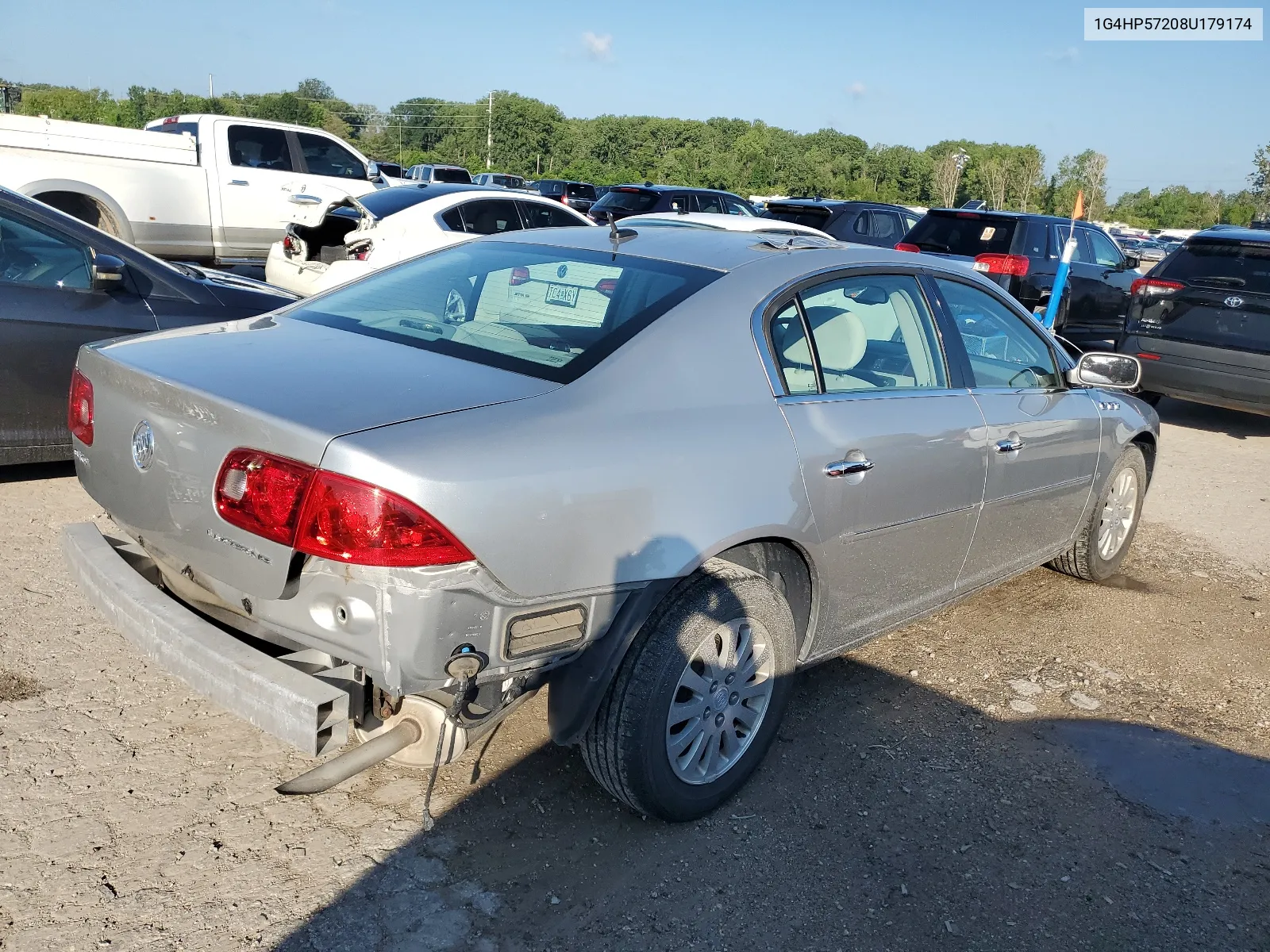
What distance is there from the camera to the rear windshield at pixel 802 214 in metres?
15.5

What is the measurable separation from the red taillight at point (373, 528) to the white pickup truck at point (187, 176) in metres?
9.29

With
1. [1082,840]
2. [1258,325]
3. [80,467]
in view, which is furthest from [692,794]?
[1258,325]

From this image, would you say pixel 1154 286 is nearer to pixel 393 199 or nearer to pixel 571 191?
pixel 393 199

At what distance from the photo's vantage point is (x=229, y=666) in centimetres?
252

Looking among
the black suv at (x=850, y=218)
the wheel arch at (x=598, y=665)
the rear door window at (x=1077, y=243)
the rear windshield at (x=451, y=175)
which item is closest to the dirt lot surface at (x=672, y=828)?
the wheel arch at (x=598, y=665)

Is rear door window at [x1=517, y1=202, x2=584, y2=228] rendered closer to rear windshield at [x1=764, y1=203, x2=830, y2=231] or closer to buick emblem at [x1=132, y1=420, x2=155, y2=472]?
rear windshield at [x1=764, y1=203, x2=830, y2=231]

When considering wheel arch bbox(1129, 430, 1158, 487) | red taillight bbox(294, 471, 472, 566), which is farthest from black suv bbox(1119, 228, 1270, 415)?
red taillight bbox(294, 471, 472, 566)

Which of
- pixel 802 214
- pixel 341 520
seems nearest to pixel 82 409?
pixel 341 520

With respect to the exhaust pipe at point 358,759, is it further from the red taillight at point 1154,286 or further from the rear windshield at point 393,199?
the red taillight at point 1154,286

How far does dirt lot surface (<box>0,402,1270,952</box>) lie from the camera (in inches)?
104

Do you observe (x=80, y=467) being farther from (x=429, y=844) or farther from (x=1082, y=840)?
(x=1082, y=840)

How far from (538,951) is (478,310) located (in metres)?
1.84

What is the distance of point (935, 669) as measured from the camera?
14.3ft

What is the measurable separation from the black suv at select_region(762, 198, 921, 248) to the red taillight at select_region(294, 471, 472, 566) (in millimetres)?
13369
